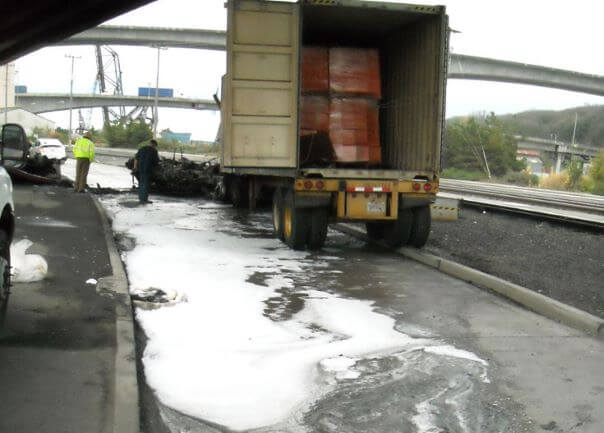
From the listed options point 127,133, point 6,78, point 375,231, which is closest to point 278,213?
point 375,231

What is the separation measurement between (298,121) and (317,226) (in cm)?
162

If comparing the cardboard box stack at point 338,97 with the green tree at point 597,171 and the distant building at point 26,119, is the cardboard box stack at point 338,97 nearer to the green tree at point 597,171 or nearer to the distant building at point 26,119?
the green tree at point 597,171

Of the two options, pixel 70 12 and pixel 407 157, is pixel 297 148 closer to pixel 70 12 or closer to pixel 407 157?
pixel 407 157

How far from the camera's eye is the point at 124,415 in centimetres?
420

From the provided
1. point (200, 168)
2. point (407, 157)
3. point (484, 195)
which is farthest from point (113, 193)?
point (484, 195)

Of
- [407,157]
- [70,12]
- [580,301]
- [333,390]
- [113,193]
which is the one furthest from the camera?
[113,193]

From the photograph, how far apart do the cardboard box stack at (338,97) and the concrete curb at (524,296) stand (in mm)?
2255

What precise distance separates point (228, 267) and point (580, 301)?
14.0ft

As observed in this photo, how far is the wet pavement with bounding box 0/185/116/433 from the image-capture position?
4.19m

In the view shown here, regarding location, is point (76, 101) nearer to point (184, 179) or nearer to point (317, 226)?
point (184, 179)

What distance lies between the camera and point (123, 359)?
16.9 ft

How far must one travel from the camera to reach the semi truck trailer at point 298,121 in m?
10.5

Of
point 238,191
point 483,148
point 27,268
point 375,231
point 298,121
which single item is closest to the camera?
point 27,268

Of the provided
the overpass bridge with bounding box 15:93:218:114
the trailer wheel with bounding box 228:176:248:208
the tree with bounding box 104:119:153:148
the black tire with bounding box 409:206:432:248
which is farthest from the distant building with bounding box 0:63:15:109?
the tree with bounding box 104:119:153:148
